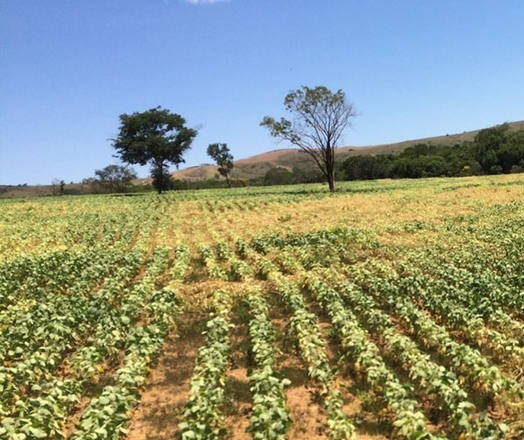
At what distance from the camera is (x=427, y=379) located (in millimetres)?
6410

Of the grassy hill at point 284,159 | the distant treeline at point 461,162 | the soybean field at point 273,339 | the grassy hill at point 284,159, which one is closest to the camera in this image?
the soybean field at point 273,339

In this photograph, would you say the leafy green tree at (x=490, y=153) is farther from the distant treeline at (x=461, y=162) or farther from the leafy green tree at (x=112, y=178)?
the leafy green tree at (x=112, y=178)

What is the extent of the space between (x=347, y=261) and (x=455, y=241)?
470 cm

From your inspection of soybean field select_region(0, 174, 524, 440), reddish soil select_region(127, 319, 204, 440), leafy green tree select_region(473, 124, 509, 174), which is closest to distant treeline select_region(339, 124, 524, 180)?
leafy green tree select_region(473, 124, 509, 174)

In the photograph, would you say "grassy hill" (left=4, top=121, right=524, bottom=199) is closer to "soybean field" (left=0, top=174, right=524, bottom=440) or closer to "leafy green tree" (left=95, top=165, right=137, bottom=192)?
"leafy green tree" (left=95, top=165, right=137, bottom=192)

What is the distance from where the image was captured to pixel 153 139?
5722 cm

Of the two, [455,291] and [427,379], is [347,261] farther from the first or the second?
[427,379]

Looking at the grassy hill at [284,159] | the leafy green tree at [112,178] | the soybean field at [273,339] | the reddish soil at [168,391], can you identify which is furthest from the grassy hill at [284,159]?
the reddish soil at [168,391]

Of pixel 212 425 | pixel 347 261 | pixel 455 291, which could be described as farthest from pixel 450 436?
pixel 347 261

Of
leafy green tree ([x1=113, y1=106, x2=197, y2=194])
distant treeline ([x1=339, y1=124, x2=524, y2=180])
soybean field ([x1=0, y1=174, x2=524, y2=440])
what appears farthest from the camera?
distant treeline ([x1=339, y1=124, x2=524, y2=180])

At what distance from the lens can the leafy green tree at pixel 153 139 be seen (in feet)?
189

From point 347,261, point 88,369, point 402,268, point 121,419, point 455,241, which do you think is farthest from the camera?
point 455,241

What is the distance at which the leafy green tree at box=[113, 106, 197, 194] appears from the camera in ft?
189

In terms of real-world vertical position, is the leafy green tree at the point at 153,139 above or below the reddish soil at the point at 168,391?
above
